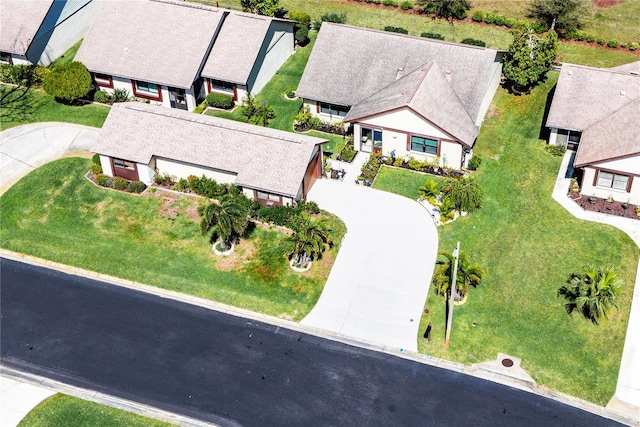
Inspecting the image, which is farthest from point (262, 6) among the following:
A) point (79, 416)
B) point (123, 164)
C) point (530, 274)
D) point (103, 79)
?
point (79, 416)

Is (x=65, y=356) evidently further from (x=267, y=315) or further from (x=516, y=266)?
(x=516, y=266)

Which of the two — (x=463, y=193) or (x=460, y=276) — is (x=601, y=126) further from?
(x=460, y=276)

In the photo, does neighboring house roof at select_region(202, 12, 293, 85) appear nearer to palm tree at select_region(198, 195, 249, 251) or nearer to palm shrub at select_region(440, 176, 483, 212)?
palm tree at select_region(198, 195, 249, 251)

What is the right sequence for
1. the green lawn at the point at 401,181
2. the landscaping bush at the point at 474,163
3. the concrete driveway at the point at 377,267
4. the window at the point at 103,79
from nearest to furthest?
the concrete driveway at the point at 377,267, the green lawn at the point at 401,181, the landscaping bush at the point at 474,163, the window at the point at 103,79

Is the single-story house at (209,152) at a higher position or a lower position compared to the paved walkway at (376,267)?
higher

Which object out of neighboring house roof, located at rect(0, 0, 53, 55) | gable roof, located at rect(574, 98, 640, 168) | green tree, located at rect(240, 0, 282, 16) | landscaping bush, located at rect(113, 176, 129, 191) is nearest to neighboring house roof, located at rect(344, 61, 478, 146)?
gable roof, located at rect(574, 98, 640, 168)

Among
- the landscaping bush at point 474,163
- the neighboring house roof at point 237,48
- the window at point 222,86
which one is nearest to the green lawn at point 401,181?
the landscaping bush at point 474,163

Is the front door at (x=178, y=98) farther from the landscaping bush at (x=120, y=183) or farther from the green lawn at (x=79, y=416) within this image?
the green lawn at (x=79, y=416)
